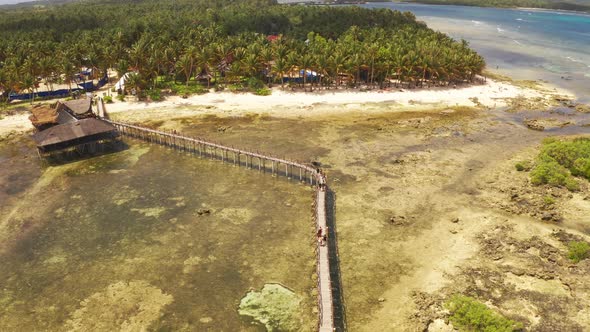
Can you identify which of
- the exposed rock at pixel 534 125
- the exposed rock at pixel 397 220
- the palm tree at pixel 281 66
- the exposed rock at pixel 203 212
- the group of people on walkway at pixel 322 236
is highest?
the palm tree at pixel 281 66

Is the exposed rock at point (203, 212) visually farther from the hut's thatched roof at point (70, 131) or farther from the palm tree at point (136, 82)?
the palm tree at point (136, 82)

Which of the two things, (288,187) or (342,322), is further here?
(288,187)

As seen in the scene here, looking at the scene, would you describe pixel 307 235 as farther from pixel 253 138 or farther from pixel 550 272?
pixel 253 138

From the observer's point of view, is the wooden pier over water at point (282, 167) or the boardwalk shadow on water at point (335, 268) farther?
the boardwalk shadow on water at point (335, 268)

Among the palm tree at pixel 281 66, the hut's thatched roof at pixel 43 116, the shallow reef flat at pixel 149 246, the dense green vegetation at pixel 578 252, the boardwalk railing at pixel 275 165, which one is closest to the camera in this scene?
the boardwalk railing at pixel 275 165

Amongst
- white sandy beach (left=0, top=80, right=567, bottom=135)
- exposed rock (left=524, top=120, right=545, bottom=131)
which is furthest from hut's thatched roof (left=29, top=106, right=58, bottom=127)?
exposed rock (left=524, top=120, right=545, bottom=131)

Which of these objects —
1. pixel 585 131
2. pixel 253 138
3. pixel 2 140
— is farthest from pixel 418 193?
pixel 2 140

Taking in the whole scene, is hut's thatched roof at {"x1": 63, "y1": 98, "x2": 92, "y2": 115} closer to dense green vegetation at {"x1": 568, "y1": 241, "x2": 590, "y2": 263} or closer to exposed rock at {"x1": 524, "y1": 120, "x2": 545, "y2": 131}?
dense green vegetation at {"x1": 568, "y1": 241, "x2": 590, "y2": 263}

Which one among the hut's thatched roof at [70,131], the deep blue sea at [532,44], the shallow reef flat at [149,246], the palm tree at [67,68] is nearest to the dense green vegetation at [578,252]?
the shallow reef flat at [149,246]
